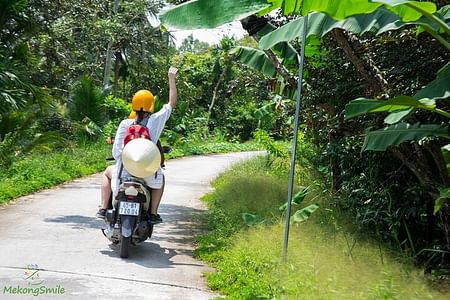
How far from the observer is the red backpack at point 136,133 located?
23.5 ft

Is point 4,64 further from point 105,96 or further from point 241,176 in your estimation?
point 105,96

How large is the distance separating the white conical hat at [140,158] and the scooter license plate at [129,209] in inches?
13.1

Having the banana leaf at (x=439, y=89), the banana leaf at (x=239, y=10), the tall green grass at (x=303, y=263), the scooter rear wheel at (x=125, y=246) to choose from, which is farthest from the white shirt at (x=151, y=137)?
the banana leaf at (x=439, y=89)

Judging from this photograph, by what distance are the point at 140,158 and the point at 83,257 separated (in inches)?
48.9

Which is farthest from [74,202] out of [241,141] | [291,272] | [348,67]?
[241,141]

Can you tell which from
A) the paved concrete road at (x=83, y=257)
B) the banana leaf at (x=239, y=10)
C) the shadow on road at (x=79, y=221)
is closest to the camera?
the banana leaf at (x=239, y=10)

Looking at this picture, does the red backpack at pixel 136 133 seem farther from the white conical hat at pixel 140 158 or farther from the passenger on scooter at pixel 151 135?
the white conical hat at pixel 140 158

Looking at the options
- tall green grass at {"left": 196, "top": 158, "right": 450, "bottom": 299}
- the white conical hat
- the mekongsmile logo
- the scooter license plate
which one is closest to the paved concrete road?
the mekongsmile logo

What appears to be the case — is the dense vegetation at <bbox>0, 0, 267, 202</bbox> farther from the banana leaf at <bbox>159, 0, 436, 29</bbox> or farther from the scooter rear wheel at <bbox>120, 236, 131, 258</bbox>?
the banana leaf at <bbox>159, 0, 436, 29</bbox>

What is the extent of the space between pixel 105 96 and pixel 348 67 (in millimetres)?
13343

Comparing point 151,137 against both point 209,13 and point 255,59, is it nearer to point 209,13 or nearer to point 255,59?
A: point 209,13

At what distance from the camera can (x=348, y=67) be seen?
29.0ft

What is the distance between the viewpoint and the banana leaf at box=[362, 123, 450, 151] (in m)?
5.69

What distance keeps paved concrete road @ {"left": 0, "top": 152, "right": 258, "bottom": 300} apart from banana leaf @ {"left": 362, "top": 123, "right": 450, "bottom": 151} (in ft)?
7.08
